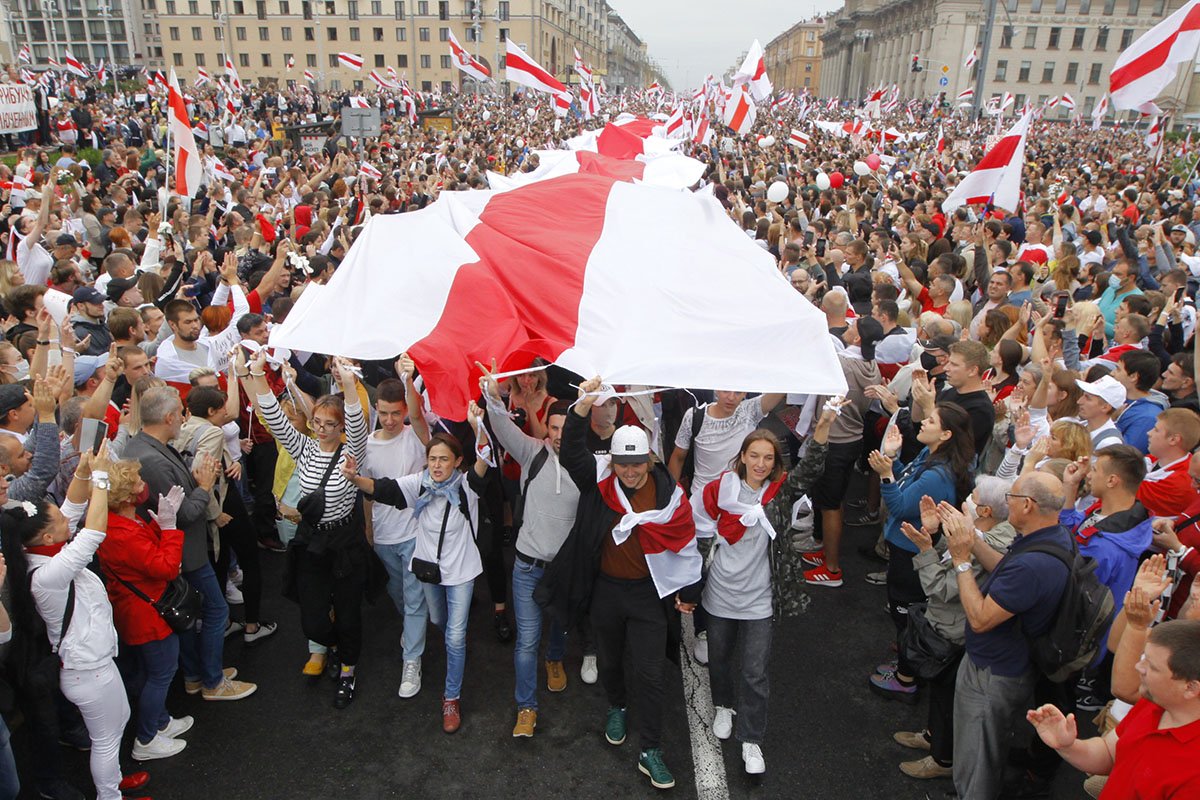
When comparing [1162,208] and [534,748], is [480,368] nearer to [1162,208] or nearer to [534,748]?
[534,748]

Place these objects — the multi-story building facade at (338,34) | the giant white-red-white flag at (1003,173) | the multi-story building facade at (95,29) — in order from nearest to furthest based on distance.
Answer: the giant white-red-white flag at (1003,173) < the multi-story building facade at (95,29) < the multi-story building facade at (338,34)

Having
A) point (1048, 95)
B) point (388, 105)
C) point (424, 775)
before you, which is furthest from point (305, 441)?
point (1048, 95)

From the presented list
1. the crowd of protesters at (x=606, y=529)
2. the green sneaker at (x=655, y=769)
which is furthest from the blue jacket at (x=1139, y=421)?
the green sneaker at (x=655, y=769)

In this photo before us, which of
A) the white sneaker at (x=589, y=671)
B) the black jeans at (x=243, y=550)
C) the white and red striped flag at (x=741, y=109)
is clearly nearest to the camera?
the white sneaker at (x=589, y=671)

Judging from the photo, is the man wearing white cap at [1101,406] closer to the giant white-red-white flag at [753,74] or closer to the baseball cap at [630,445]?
the baseball cap at [630,445]

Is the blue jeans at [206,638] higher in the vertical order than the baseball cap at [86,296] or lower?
lower

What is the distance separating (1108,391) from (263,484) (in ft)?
18.6

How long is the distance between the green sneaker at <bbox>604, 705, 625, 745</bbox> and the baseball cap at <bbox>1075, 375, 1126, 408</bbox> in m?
3.33

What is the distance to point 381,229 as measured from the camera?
521cm

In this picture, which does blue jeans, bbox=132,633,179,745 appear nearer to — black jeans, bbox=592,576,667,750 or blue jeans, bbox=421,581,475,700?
blue jeans, bbox=421,581,475,700

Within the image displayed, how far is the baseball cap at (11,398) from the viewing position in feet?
13.8

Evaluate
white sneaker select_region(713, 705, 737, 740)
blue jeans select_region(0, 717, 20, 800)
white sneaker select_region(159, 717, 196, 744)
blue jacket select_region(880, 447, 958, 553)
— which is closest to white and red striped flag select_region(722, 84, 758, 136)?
blue jacket select_region(880, 447, 958, 553)

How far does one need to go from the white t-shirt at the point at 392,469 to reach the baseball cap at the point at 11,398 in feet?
5.90

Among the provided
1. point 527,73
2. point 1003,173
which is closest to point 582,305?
point 1003,173
